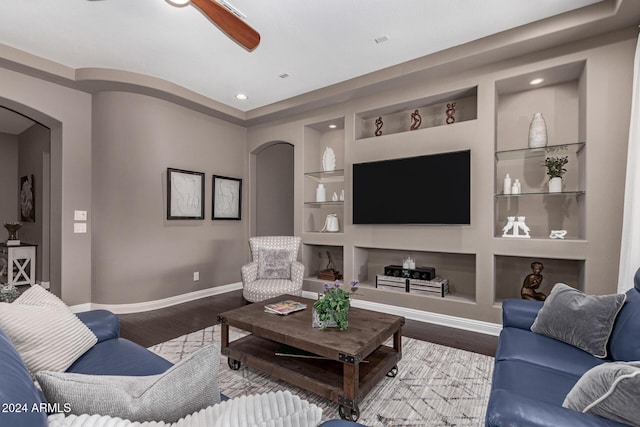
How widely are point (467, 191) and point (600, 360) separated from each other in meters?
2.02

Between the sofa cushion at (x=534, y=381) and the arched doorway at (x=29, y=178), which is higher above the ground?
the arched doorway at (x=29, y=178)

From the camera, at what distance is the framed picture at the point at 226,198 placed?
4957 millimetres

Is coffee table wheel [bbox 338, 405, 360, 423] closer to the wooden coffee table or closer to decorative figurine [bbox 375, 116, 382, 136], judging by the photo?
the wooden coffee table

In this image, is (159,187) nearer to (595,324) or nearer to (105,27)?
(105,27)

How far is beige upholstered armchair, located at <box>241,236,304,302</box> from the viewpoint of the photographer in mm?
3748

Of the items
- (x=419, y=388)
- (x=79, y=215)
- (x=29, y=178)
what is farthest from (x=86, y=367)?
(x=29, y=178)

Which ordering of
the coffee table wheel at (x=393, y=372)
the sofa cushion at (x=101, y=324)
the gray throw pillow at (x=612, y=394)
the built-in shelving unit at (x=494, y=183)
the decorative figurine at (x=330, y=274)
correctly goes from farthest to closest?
the decorative figurine at (x=330, y=274), the built-in shelving unit at (x=494, y=183), the coffee table wheel at (x=393, y=372), the sofa cushion at (x=101, y=324), the gray throw pillow at (x=612, y=394)

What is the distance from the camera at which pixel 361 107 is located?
165 inches

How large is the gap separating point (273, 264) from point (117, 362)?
2585 millimetres

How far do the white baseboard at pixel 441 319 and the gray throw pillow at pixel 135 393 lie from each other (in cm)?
323

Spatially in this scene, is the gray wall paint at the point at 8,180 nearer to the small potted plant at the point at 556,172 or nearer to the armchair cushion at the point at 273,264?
the armchair cushion at the point at 273,264

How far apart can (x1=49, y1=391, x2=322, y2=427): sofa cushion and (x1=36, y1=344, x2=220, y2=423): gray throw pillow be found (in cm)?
7

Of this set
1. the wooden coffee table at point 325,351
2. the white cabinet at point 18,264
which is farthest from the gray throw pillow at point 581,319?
the white cabinet at point 18,264

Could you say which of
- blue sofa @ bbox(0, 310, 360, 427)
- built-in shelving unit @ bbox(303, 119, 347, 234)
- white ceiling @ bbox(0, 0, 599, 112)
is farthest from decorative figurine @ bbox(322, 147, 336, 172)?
blue sofa @ bbox(0, 310, 360, 427)
